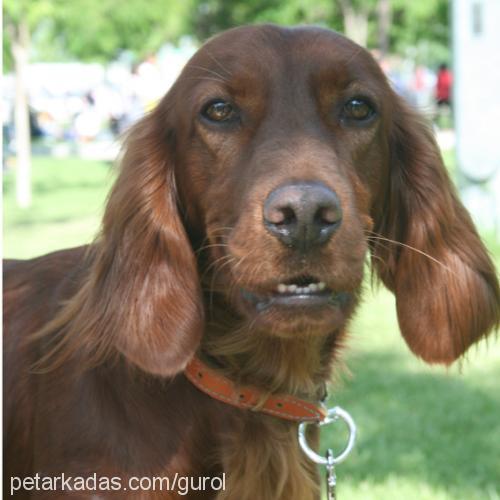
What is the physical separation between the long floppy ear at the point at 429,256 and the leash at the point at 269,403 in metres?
0.34

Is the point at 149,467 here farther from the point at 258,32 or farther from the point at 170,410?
the point at 258,32

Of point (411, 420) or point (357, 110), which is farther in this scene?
point (411, 420)

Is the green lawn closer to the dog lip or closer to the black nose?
the dog lip

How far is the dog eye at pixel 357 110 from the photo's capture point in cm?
244

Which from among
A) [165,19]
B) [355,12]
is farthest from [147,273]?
[355,12]

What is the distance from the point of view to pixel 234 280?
232 cm

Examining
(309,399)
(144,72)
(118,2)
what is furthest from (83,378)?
(118,2)

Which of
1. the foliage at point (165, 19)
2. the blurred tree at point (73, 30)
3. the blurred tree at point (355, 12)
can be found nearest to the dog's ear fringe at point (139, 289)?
the blurred tree at point (73, 30)

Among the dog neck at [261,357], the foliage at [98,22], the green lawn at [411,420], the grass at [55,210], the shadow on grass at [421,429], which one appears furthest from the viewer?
the foliage at [98,22]

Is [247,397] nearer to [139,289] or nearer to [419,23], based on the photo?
[139,289]

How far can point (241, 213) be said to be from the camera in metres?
2.22

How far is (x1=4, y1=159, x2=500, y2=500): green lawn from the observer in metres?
3.63

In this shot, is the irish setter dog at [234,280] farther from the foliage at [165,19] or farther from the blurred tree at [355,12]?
the blurred tree at [355,12]

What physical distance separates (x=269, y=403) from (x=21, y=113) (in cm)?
1287
